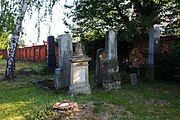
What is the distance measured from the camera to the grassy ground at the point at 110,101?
9977 mm

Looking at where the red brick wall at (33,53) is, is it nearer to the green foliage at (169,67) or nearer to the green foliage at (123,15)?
the green foliage at (123,15)

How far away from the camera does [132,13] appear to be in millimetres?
19547

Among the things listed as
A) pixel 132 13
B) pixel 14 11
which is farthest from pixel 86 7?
pixel 14 11

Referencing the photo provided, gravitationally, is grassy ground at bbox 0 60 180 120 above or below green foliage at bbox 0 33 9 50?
below

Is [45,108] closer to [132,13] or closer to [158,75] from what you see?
[158,75]

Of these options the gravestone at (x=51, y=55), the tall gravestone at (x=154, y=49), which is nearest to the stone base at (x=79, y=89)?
the tall gravestone at (x=154, y=49)

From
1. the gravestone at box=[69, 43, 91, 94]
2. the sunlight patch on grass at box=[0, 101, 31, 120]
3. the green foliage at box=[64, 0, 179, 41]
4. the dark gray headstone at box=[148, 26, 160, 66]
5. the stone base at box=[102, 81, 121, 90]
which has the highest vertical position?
the green foliage at box=[64, 0, 179, 41]

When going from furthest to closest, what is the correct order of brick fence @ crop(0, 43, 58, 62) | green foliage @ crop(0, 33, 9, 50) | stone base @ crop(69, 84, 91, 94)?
brick fence @ crop(0, 43, 58, 62) < green foliage @ crop(0, 33, 9, 50) < stone base @ crop(69, 84, 91, 94)

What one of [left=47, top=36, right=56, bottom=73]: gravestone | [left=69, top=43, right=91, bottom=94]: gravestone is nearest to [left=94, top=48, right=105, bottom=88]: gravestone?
[left=69, top=43, right=91, bottom=94]: gravestone

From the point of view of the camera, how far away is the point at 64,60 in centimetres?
1421

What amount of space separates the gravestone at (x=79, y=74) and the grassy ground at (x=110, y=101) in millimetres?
382

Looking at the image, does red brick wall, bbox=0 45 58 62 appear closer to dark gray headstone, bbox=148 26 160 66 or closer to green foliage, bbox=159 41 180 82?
dark gray headstone, bbox=148 26 160 66

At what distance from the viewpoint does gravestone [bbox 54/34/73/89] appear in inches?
558

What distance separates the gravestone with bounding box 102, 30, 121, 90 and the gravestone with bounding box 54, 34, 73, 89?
4.58 feet
